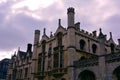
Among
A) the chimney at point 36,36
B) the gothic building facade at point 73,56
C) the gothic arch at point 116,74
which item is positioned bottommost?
the gothic arch at point 116,74

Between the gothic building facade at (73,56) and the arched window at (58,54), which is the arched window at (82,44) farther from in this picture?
the arched window at (58,54)

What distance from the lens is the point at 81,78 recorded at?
3397 centimetres

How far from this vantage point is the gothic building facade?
29.1 meters

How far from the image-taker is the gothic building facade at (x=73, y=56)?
95.6 feet

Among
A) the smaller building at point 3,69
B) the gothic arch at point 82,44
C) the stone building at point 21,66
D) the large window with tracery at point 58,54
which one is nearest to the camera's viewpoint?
the large window with tracery at point 58,54

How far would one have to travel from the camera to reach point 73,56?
35.1 m

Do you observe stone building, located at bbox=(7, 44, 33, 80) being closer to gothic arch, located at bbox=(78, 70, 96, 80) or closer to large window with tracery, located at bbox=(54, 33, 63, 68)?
large window with tracery, located at bbox=(54, 33, 63, 68)

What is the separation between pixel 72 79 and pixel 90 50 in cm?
852

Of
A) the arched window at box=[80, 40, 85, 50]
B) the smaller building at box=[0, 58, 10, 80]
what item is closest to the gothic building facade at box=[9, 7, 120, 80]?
the arched window at box=[80, 40, 85, 50]

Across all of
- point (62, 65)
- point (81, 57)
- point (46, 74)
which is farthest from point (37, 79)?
point (81, 57)

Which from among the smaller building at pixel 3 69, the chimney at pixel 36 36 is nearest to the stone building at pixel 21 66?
the chimney at pixel 36 36

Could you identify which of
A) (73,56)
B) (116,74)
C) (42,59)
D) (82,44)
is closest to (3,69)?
(42,59)

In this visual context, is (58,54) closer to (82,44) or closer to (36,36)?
(82,44)

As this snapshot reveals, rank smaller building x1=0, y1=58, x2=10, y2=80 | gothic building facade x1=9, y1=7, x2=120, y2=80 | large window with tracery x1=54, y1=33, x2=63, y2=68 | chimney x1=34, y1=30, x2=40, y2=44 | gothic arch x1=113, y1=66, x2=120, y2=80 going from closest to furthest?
gothic arch x1=113, y1=66, x2=120, y2=80 < gothic building facade x1=9, y1=7, x2=120, y2=80 < large window with tracery x1=54, y1=33, x2=63, y2=68 < chimney x1=34, y1=30, x2=40, y2=44 < smaller building x1=0, y1=58, x2=10, y2=80
